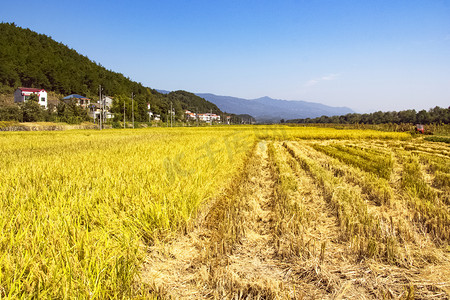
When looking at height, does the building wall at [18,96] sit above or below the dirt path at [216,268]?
above

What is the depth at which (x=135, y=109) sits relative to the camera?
70.0 metres

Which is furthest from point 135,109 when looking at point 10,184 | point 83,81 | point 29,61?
point 10,184

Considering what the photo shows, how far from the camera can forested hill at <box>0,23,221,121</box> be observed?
7444cm

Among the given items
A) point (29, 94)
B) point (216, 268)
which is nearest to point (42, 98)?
point (29, 94)

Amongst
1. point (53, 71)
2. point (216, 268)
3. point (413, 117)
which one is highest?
point (53, 71)

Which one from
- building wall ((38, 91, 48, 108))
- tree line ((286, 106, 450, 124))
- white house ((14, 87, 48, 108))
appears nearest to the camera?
tree line ((286, 106, 450, 124))

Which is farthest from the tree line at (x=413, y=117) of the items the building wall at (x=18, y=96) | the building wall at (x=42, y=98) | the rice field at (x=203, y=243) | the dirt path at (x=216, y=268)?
the building wall at (x=18, y=96)

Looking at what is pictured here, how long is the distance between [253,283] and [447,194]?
185 inches

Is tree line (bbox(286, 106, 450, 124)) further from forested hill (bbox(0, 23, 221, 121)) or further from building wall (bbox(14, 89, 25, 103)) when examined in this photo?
building wall (bbox(14, 89, 25, 103))

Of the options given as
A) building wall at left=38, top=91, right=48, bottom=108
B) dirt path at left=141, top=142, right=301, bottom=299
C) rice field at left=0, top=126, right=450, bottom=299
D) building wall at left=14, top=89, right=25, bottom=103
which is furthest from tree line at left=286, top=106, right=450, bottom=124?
building wall at left=14, top=89, right=25, bottom=103

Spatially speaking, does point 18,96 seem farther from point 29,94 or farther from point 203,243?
point 203,243

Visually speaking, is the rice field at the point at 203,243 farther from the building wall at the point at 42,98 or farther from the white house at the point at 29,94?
the white house at the point at 29,94

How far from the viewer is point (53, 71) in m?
82.0

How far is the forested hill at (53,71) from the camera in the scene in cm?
7444
